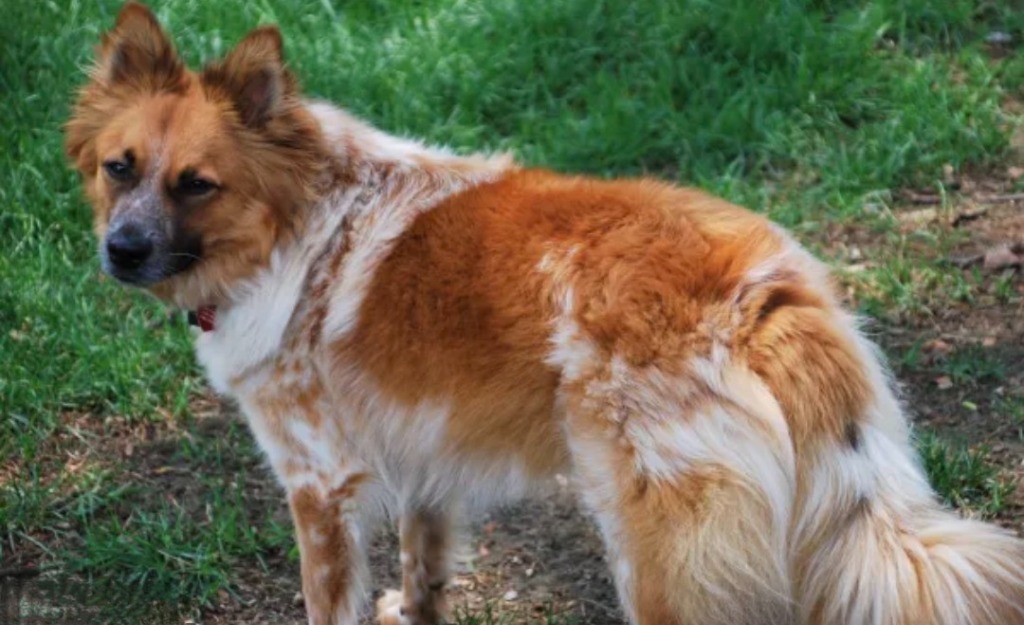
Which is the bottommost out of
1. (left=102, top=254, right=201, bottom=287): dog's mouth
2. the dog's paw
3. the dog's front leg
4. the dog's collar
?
the dog's paw

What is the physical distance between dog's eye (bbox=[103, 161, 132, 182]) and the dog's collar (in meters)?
0.44

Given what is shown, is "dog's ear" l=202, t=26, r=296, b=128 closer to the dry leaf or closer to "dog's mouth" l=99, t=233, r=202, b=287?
"dog's mouth" l=99, t=233, r=202, b=287

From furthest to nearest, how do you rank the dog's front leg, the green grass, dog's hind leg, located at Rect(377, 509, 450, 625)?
the green grass < dog's hind leg, located at Rect(377, 509, 450, 625) < the dog's front leg

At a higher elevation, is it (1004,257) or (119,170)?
(119,170)

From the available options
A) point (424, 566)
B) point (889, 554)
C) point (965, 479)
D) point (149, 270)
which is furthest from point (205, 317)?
point (965, 479)

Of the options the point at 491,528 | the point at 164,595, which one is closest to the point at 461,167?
the point at 491,528

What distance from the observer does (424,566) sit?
173 inches

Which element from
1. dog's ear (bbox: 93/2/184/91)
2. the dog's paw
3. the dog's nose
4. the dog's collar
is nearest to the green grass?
the dog's paw

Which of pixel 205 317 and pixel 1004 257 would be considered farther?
pixel 1004 257

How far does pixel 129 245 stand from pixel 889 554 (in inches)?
83.9

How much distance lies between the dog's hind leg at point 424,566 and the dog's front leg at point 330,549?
33cm

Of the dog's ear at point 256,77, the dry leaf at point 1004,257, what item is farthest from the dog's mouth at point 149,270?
the dry leaf at point 1004,257

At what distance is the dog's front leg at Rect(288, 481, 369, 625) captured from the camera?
402 centimetres

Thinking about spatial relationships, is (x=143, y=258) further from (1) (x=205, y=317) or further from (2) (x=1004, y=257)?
(2) (x=1004, y=257)
